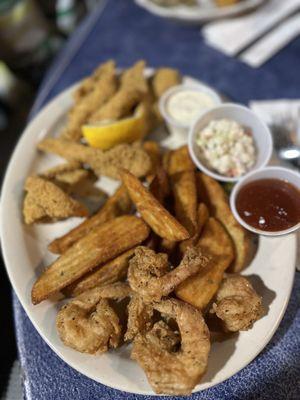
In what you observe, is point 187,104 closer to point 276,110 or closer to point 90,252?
point 276,110

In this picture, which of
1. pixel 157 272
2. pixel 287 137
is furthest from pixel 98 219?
pixel 287 137

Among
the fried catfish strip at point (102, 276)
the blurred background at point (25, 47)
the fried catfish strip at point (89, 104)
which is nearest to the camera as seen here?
the fried catfish strip at point (102, 276)

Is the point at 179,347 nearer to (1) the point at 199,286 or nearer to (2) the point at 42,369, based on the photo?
(1) the point at 199,286

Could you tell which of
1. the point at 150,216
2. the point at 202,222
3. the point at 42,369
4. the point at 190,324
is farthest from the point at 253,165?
the point at 42,369

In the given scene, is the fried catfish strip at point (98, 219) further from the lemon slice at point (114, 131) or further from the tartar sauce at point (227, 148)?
the tartar sauce at point (227, 148)

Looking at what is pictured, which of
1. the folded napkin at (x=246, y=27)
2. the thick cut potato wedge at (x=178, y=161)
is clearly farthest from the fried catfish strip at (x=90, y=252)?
the folded napkin at (x=246, y=27)

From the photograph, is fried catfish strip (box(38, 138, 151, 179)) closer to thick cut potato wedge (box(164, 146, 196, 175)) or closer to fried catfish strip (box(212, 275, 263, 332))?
thick cut potato wedge (box(164, 146, 196, 175))
